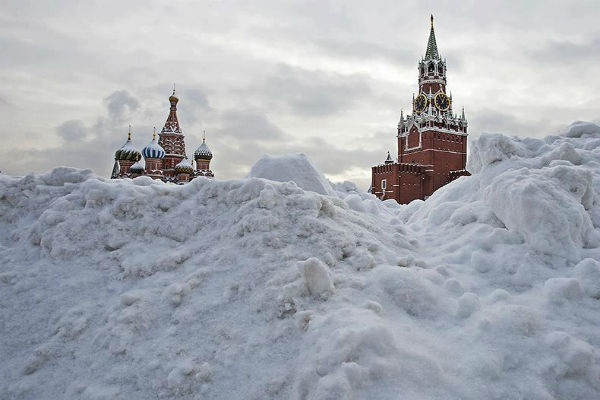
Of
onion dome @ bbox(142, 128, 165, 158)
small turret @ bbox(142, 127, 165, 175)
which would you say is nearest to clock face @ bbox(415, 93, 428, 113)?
onion dome @ bbox(142, 128, 165, 158)

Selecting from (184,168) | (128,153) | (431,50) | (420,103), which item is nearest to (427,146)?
(420,103)

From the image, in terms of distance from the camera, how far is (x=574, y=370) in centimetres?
228

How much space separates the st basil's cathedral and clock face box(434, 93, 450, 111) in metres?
29.4

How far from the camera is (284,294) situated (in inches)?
109

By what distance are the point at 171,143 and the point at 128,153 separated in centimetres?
595

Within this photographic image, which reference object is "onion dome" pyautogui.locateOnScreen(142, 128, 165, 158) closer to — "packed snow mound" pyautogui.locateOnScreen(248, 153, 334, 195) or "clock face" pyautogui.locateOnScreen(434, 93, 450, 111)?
"clock face" pyautogui.locateOnScreen(434, 93, 450, 111)

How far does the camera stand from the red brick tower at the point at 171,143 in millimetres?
40594

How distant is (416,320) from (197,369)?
5.09ft

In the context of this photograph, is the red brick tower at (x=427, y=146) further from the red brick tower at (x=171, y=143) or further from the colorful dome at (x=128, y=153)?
the colorful dome at (x=128, y=153)

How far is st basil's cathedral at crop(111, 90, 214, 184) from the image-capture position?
36.2 m

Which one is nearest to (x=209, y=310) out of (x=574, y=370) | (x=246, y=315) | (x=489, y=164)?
(x=246, y=315)

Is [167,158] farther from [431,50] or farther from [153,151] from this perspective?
[431,50]

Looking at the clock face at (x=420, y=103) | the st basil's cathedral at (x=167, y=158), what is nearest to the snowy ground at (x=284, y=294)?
the st basil's cathedral at (x=167, y=158)

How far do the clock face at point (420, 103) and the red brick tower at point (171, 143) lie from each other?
29.8 m
